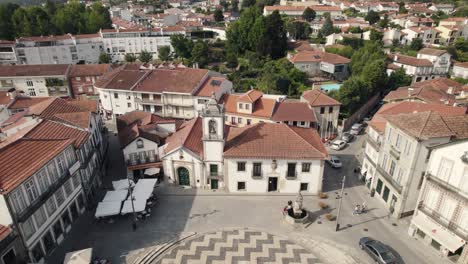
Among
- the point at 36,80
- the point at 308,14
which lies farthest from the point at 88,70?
the point at 308,14

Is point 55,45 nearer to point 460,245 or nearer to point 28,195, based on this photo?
point 28,195

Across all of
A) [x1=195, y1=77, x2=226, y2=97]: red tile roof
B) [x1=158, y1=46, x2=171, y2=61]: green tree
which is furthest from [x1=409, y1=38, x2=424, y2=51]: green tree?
[x1=158, y1=46, x2=171, y2=61]: green tree

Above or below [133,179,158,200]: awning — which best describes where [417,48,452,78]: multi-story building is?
above

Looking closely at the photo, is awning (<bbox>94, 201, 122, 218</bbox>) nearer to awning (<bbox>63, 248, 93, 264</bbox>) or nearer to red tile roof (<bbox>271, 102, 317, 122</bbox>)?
awning (<bbox>63, 248, 93, 264</bbox>)

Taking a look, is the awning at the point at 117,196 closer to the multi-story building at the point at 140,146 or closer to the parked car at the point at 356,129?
the multi-story building at the point at 140,146

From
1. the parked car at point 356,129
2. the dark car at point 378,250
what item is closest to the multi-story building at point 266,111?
the parked car at point 356,129

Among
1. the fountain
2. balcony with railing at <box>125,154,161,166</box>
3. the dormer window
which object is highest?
the dormer window
